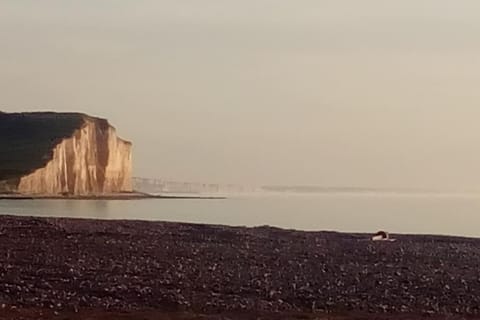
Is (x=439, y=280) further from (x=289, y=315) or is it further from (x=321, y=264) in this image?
(x=289, y=315)

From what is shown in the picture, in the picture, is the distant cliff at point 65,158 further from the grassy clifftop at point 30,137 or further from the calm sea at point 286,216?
the calm sea at point 286,216

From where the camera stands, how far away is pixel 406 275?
26.9m

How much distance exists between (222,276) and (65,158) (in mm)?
129261

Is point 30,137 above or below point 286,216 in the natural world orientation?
above

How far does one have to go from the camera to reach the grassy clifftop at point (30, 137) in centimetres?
15438

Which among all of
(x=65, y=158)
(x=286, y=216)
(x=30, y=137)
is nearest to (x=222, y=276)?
(x=286, y=216)

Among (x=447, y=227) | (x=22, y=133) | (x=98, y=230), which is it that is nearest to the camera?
(x=98, y=230)

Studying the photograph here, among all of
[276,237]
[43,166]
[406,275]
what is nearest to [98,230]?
[276,237]

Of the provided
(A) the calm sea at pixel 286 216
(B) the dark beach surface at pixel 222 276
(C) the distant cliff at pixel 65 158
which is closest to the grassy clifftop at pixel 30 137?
(C) the distant cliff at pixel 65 158

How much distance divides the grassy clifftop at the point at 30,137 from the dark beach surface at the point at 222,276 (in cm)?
11665

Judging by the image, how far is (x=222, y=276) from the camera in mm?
25422

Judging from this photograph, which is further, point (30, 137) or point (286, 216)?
point (30, 137)

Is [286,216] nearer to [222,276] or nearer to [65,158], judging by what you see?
[222,276]

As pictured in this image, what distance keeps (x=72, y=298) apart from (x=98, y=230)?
620 inches
